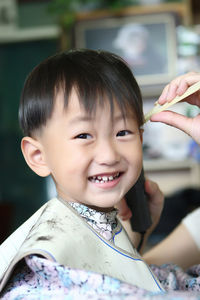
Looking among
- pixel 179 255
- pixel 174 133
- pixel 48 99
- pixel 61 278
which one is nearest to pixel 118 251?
pixel 61 278

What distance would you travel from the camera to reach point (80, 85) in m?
0.78

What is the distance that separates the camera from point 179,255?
4.03 ft

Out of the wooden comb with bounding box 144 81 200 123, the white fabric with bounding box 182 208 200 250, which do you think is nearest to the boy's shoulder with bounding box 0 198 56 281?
the wooden comb with bounding box 144 81 200 123

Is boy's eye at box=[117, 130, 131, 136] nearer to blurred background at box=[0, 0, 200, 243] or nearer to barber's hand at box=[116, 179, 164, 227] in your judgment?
barber's hand at box=[116, 179, 164, 227]

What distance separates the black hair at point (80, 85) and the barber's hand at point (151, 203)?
278 millimetres

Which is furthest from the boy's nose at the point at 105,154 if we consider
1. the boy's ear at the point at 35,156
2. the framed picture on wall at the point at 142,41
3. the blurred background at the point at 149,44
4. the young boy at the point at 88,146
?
the framed picture on wall at the point at 142,41

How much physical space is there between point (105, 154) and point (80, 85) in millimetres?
127

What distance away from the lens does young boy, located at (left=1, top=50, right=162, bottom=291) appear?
2.44ft

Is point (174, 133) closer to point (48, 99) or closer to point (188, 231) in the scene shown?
point (188, 231)

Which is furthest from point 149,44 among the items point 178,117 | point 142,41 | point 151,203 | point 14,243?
point 14,243

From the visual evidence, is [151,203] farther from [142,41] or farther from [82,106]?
[142,41]

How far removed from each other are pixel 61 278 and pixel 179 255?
688 millimetres

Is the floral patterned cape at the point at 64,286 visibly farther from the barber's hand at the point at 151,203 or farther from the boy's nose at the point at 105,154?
the barber's hand at the point at 151,203

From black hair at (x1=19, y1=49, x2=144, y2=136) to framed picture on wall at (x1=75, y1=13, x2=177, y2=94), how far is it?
9.12ft
